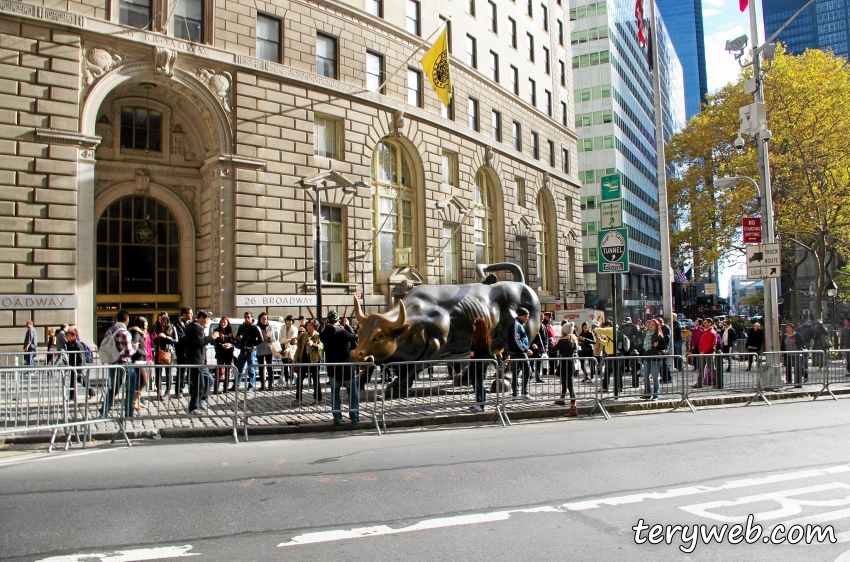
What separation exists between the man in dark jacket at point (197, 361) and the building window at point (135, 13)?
45.4ft

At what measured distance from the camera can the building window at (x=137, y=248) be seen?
909 inches

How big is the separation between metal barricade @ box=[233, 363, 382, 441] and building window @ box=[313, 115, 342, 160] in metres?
15.8

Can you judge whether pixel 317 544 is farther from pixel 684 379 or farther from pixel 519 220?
pixel 519 220

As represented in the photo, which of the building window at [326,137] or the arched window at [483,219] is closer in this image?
the building window at [326,137]

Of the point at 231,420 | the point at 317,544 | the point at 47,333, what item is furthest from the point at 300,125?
the point at 317,544

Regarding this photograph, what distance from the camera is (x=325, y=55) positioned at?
1063 inches

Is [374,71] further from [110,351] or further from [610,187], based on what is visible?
[110,351]

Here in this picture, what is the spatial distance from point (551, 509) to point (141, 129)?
2259cm

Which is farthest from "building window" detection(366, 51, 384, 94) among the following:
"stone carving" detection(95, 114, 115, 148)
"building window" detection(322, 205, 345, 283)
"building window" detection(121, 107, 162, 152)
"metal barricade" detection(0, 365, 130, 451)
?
"metal barricade" detection(0, 365, 130, 451)

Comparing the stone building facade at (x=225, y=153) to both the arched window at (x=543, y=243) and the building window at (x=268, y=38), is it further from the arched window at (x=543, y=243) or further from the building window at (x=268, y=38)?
the arched window at (x=543, y=243)

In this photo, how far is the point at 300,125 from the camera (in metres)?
25.5

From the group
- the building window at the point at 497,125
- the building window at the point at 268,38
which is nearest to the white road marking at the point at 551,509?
the building window at the point at 268,38

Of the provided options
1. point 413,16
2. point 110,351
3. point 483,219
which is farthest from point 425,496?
point 483,219

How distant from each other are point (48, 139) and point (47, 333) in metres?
5.99
